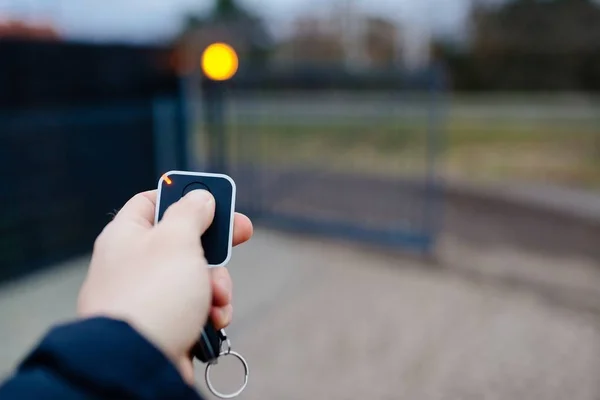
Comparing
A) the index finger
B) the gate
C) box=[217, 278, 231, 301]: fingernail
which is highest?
the index finger

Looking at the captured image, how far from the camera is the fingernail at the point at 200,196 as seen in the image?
96cm

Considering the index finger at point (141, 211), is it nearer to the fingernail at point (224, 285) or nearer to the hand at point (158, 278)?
the hand at point (158, 278)

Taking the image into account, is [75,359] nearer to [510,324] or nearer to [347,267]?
[510,324]

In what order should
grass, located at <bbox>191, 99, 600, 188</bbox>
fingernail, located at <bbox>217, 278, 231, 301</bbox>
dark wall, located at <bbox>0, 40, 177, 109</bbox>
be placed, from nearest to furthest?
fingernail, located at <bbox>217, 278, 231, 301</bbox> → dark wall, located at <bbox>0, 40, 177, 109</bbox> → grass, located at <bbox>191, 99, 600, 188</bbox>

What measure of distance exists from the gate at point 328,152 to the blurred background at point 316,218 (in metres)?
0.02

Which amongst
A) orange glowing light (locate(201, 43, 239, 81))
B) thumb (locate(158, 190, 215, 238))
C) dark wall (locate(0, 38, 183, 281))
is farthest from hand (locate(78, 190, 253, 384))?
dark wall (locate(0, 38, 183, 281))

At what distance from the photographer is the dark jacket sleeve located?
2.22 ft

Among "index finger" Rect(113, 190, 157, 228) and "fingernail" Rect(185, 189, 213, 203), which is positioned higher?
"fingernail" Rect(185, 189, 213, 203)

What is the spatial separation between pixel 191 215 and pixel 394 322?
454 cm

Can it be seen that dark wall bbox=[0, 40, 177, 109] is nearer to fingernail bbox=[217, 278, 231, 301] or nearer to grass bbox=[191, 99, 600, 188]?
grass bbox=[191, 99, 600, 188]

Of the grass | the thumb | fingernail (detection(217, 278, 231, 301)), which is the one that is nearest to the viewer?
the thumb

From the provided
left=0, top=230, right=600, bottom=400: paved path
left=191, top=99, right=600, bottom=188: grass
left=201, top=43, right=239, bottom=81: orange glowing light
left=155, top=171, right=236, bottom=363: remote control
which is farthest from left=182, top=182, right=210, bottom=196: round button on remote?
left=191, top=99, right=600, bottom=188: grass

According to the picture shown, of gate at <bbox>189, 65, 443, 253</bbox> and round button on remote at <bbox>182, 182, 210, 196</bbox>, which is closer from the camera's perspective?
round button on remote at <bbox>182, 182, 210, 196</bbox>

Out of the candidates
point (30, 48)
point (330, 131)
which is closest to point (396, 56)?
point (330, 131)
